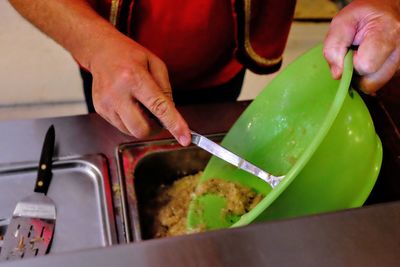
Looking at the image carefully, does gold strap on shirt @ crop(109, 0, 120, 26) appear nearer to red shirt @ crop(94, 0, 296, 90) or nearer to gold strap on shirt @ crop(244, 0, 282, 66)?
red shirt @ crop(94, 0, 296, 90)

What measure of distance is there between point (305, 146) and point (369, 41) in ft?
0.68

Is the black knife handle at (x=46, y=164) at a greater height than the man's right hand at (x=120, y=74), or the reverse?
the man's right hand at (x=120, y=74)

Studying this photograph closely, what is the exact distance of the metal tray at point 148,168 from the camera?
0.75 m

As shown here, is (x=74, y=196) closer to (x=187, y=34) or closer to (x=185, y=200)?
(x=185, y=200)

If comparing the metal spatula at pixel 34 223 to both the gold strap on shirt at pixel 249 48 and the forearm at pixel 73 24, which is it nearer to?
the forearm at pixel 73 24

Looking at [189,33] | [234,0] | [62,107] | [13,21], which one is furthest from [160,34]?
[13,21]

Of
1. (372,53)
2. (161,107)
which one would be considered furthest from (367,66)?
(161,107)

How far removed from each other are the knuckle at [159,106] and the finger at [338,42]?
240 mm

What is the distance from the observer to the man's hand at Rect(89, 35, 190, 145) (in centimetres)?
60

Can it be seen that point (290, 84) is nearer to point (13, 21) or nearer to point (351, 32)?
point (351, 32)

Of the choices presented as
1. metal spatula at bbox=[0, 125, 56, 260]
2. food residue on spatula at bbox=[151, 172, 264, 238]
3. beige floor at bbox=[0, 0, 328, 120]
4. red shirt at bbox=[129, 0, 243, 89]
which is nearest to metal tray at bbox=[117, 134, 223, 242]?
food residue on spatula at bbox=[151, 172, 264, 238]

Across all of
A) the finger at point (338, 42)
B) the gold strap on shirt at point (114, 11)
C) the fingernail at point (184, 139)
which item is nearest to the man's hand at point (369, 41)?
the finger at point (338, 42)

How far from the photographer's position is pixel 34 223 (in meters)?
0.69

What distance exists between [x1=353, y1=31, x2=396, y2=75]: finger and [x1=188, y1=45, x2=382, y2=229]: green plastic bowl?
0.02 meters
